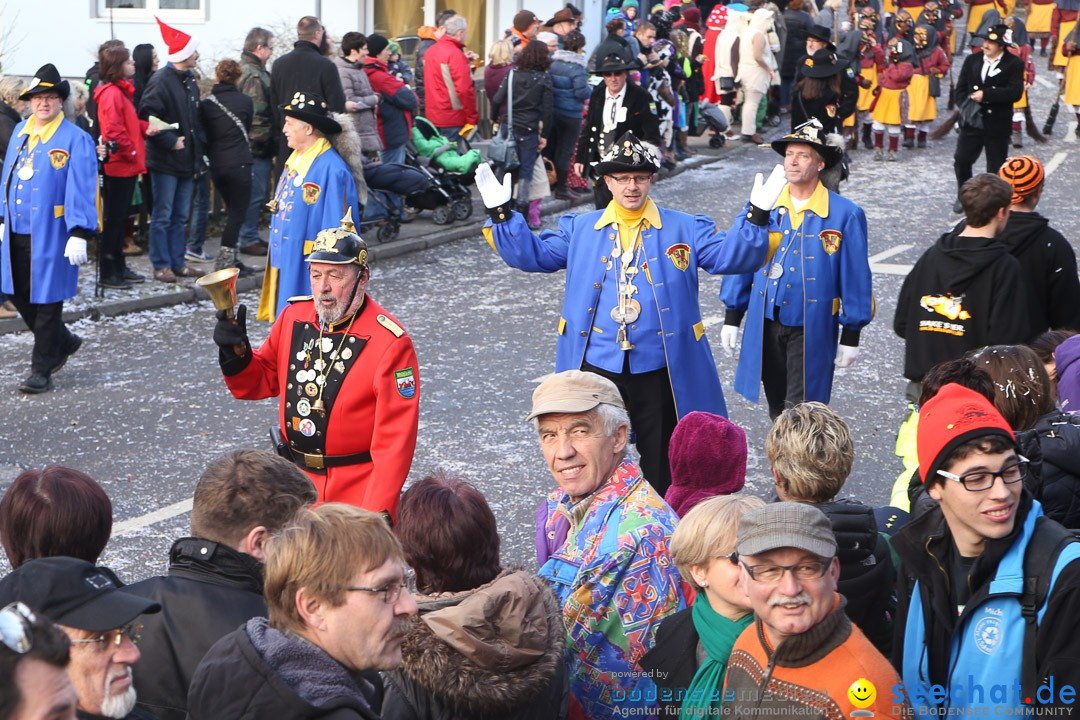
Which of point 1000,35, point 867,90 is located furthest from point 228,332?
point 867,90

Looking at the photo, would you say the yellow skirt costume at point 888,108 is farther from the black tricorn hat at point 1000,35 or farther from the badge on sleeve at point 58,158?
the badge on sleeve at point 58,158

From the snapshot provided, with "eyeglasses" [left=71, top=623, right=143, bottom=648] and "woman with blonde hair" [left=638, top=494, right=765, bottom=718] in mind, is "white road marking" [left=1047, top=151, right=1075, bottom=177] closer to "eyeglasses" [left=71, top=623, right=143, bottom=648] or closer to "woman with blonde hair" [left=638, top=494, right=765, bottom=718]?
"woman with blonde hair" [left=638, top=494, right=765, bottom=718]

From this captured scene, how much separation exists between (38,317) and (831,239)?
536 cm

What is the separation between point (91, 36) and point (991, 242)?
1471cm

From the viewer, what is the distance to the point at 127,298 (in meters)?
11.2

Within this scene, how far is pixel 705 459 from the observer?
4.71m

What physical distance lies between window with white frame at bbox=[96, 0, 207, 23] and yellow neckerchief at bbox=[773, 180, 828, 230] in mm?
12968

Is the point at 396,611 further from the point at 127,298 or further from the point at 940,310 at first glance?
the point at 127,298

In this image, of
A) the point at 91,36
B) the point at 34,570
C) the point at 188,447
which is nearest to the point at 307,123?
the point at 188,447

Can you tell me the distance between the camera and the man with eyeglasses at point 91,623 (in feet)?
9.57

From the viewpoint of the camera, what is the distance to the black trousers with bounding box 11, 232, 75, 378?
9.16 m

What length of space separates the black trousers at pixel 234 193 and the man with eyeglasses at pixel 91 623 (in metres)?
9.37

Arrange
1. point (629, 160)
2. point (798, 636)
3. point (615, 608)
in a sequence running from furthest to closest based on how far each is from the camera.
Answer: point (629, 160) → point (615, 608) → point (798, 636)

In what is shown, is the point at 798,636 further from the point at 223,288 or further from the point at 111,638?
the point at 223,288
